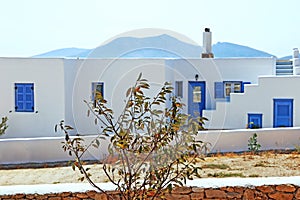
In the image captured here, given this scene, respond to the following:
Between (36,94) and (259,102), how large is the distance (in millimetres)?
7068

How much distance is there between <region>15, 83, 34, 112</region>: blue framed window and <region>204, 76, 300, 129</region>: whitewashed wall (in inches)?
237

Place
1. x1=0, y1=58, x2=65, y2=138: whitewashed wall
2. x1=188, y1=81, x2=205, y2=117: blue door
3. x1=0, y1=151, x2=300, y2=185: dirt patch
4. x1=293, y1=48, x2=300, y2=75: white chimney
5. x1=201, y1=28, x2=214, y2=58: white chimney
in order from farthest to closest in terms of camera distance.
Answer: x1=201, y1=28, x2=214, y2=58: white chimney < x1=188, y1=81, x2=205, y2=117: blue door < x1=293, y1=48, x2=300, y2=75: white chimney < x1=0, y1=58, x2=65, y2=138: whitewashed wall < x1=0, y1=151, x2=300, y2=185: dirt patch

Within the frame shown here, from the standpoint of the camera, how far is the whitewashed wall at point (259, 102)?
13375 mm

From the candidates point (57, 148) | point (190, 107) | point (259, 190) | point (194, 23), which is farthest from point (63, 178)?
point (194, 23)

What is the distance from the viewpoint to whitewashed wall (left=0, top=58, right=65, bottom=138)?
14.0 metres

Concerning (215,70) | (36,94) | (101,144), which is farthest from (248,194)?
(215,70)

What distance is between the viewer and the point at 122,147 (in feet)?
13.3

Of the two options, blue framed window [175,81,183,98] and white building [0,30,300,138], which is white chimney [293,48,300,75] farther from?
blue framed window [175,81,183,98]

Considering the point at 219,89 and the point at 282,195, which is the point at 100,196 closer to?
the point at 282,195

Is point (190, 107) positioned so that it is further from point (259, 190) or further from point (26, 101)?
point (259, 190)

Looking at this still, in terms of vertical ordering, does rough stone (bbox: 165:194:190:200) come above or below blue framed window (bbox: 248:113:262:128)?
below

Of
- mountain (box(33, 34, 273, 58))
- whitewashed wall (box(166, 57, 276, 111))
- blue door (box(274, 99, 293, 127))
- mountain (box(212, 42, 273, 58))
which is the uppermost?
mountain (box(212, 42, 273, 58))

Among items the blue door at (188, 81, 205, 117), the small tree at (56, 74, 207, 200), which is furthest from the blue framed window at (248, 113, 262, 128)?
the small tree at (56, 74, 207, 200)

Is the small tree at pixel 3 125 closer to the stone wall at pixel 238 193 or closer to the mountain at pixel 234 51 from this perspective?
the mountain at pixel 234 51
